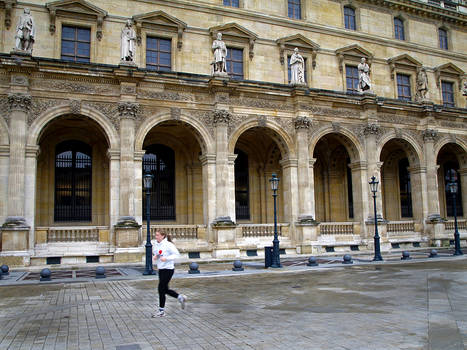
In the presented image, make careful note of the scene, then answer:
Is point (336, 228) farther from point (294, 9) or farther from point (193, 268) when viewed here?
point (294, 9)

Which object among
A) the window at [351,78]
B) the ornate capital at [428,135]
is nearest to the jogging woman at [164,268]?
the window at [351,78]

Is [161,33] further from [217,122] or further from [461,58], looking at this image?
[461,58]

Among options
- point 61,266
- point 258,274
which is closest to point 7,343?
point 258,274

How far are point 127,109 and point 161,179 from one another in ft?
20.2

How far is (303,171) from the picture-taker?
25062 millimetres

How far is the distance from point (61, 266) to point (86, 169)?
282 inches

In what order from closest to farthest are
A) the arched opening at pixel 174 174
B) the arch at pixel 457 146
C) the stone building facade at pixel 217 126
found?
the stone building facade at pixel 217 126
the arched opening at pixel 174 174
the arch at pixel 457 146

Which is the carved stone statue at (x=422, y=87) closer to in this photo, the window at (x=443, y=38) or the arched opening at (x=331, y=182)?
the arched opening at (x=331, y=182)

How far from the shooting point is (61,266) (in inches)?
774

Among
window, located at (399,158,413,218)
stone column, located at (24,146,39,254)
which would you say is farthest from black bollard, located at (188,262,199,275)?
window, located at (399,158,413,218)

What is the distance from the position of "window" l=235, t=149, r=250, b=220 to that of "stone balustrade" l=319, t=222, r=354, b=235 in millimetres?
5047

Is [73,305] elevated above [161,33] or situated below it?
below

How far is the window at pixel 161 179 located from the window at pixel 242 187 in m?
4.38

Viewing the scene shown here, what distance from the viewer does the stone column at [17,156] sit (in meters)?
19.6
